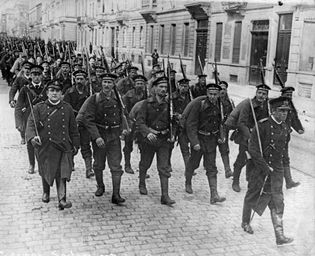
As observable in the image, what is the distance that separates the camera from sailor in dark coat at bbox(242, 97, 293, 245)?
5207mm

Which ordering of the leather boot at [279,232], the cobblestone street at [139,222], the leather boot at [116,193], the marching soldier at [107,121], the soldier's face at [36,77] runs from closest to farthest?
the cobblestone street at [139,222]
the leather boot at [279,232]
the leather boot at [116,193]
the marching soldier at [107,121]
the soldier's face at [36,77]

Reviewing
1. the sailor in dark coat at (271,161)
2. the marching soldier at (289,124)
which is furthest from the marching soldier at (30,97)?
the marching soldier at (289,124)

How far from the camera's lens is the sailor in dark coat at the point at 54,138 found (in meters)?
6.03

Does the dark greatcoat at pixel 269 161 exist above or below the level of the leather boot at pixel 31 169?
above

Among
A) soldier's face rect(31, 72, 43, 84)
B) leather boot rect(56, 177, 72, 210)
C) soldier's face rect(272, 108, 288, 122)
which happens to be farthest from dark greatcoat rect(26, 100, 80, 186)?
soldier's face rect(272, 108, 288, 122)

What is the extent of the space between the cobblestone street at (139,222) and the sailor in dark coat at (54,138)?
16.1 inches

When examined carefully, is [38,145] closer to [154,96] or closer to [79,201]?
[79,201]

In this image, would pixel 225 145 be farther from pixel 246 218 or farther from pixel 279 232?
pixel 279 232

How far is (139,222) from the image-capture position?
18.5 ft

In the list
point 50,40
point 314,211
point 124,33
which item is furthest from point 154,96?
point 124,33

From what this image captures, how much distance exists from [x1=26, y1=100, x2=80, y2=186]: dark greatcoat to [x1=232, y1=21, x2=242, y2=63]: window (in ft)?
56.2

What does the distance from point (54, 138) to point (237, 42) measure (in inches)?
691

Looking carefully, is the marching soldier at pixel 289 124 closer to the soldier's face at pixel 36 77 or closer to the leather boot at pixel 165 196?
the leather boot at pixel 165 196

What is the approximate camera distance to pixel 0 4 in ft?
25.1
